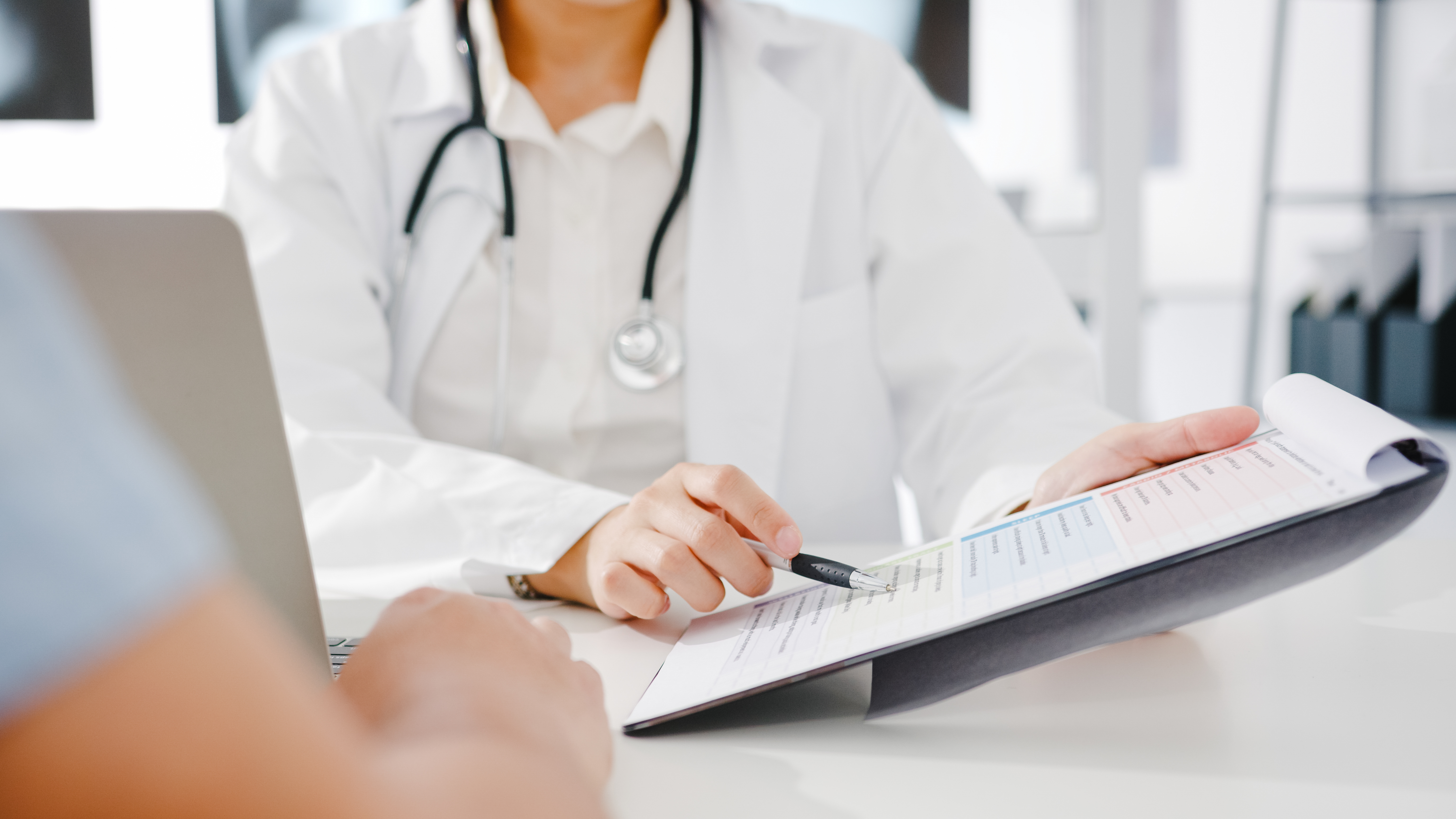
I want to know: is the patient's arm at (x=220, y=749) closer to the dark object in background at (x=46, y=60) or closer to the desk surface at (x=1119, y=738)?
the desk surface at (x=1119, y=738)

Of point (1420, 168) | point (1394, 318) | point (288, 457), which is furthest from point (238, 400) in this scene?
point (1420, 168)

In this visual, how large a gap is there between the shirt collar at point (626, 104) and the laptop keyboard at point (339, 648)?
22.3 inches

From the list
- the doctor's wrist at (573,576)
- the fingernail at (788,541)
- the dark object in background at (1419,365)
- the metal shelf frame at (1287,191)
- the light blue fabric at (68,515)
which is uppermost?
the metal shelf frame at (1287,191)

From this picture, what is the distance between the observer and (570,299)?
949 mm

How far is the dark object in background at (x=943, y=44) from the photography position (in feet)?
4.58

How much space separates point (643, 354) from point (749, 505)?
0.43 metres

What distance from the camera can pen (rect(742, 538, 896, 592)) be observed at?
45 cm

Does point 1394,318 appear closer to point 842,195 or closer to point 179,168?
point 842,195

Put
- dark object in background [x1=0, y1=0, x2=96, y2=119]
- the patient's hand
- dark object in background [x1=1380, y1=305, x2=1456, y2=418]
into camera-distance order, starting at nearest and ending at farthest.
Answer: the patient's hand, dark object in background [x1=0, y1=0, x2=96, y2=119], dark object in background [x1=1380, y1=305, x2=1456, y2=418]

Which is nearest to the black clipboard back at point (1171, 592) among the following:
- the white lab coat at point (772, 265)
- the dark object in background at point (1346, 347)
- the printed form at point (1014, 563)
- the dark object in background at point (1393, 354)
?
the printed form at point (1014, 563)

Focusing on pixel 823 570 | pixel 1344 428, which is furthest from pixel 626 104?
pixel 1344 428

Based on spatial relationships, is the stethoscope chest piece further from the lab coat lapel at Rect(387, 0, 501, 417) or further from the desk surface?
the desk surface

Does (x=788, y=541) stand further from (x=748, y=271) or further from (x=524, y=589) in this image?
(x=748, y=271)

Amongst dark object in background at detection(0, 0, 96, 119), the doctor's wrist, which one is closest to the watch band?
the doctor's wrist
